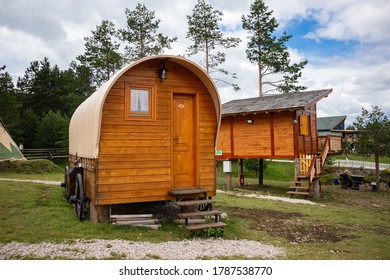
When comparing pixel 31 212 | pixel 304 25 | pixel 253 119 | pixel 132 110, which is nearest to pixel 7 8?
pixel 132 110

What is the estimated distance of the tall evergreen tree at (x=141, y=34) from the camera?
25.7 meters

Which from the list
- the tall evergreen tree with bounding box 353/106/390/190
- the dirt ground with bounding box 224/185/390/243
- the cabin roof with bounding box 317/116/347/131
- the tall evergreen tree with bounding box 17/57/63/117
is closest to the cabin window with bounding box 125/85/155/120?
the dirt ground with bounding box 224/185/390/243

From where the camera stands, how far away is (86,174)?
8.12m

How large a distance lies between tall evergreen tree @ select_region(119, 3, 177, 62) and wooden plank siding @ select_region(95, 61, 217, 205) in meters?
19.2

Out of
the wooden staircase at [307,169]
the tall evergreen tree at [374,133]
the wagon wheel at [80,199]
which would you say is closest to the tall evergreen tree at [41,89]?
the wooden staircase at [307,169]

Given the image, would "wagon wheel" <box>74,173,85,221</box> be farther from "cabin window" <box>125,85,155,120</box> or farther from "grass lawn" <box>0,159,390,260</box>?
"cabin window" <box>125,85,155,120</box>

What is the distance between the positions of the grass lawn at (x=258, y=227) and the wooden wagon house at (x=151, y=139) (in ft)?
2.07

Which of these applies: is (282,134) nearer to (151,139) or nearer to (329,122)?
(151,139)

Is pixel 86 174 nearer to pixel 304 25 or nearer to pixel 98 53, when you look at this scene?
pixel 304 25

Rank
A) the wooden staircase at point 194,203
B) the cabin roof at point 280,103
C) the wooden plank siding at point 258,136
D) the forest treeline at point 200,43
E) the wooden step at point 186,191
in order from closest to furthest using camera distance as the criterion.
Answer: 1. the wooden staircase at point 194,203
2. the wooden step at point 186,191
3. the cabin roof at point 280,103
4. the wooden plank siding at point 258,136
5. the forest treeline at point 200,43

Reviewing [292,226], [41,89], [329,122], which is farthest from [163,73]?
[41,89]

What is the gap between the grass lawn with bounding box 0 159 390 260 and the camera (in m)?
6.05

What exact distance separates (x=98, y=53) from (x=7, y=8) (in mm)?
22320

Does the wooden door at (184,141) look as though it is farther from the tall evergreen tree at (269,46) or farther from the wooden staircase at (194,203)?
the tall evergreen tree at (269,46)
